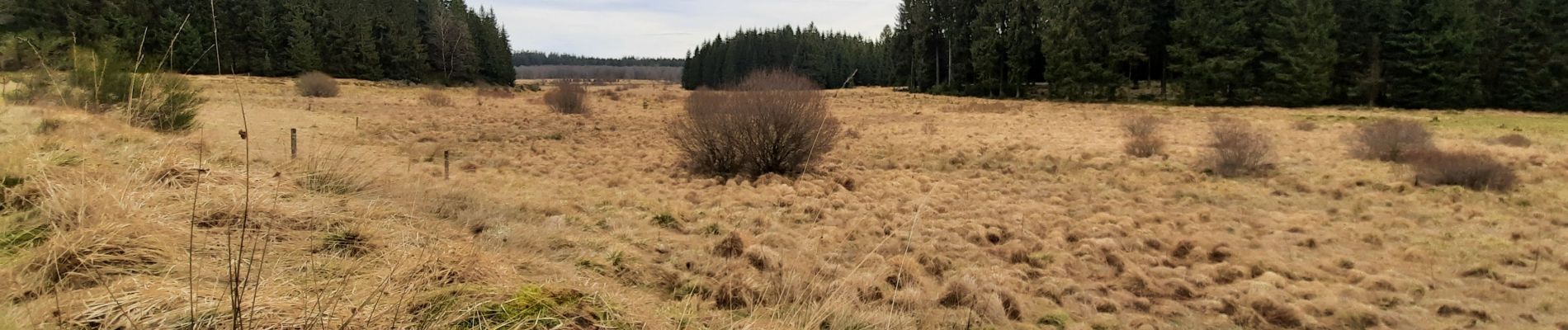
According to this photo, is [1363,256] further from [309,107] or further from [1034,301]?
[309,107]

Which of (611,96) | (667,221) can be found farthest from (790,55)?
(667,221)

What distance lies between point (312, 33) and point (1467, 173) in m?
56.3

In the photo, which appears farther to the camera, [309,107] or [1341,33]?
[1341,33]

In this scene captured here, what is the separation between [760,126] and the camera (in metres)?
10.8

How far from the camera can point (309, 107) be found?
72.0ft

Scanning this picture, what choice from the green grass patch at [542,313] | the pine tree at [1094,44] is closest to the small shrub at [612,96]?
the pine tree at [1094,44]

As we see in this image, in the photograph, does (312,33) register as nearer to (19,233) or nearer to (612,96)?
(612,96)

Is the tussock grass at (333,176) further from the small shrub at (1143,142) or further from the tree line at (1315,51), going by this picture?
the tree line at (1315,51)

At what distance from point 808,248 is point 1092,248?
2.78m

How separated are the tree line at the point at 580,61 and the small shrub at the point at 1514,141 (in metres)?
143

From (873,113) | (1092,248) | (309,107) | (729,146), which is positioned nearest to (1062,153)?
(729,146)

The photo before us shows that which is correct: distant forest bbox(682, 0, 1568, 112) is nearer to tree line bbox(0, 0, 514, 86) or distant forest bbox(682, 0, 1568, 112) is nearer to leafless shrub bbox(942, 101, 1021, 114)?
leafless shrub bbox(942, 101, 1021, 114)

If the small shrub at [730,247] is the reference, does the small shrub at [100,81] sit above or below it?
above

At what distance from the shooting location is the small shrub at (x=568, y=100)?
25094 millimetres
